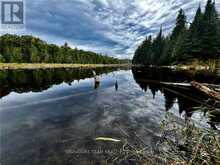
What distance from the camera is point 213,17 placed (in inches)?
2201

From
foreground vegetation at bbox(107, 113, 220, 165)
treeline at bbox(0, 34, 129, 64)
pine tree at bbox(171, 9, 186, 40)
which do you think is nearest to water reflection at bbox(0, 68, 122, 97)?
foreground vegetation at bbox(107, 113, 220, 165)

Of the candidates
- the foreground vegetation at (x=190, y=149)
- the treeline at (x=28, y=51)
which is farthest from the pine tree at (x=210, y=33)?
the treeline at (x=28, y=51)

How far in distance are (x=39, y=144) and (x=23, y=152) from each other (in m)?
0.81

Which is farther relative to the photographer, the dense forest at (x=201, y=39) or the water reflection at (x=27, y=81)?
the dense forest at (x=201, y=39)

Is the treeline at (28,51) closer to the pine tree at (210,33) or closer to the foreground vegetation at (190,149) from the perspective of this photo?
the pine tree at (210,33)

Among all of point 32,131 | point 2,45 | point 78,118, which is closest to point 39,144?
point 32,131

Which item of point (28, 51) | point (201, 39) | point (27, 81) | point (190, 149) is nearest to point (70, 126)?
point (190, 149)

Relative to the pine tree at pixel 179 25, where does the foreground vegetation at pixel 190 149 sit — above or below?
below

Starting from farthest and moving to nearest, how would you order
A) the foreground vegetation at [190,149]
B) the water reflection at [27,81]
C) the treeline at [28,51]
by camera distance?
the treeline at [28,51], the water reflection at [27,81], the foreground vegetation at [190,149]

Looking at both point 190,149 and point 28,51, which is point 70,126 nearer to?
point 190,149

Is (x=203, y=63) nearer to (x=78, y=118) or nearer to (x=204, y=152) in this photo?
(x=78, y=118)

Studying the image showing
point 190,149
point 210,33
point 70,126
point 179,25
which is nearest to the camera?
point 190,149

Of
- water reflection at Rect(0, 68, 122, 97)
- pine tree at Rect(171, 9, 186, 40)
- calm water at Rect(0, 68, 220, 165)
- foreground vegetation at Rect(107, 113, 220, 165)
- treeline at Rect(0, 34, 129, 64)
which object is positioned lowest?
calm water at Rect(0, 68, 220, 165)

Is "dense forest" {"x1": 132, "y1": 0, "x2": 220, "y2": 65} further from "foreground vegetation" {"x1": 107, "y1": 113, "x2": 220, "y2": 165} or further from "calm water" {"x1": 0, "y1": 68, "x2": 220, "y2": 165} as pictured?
"foreground vegetation" {"x1": 107, "y1": 113, "x2": 220, "y2": 165}
